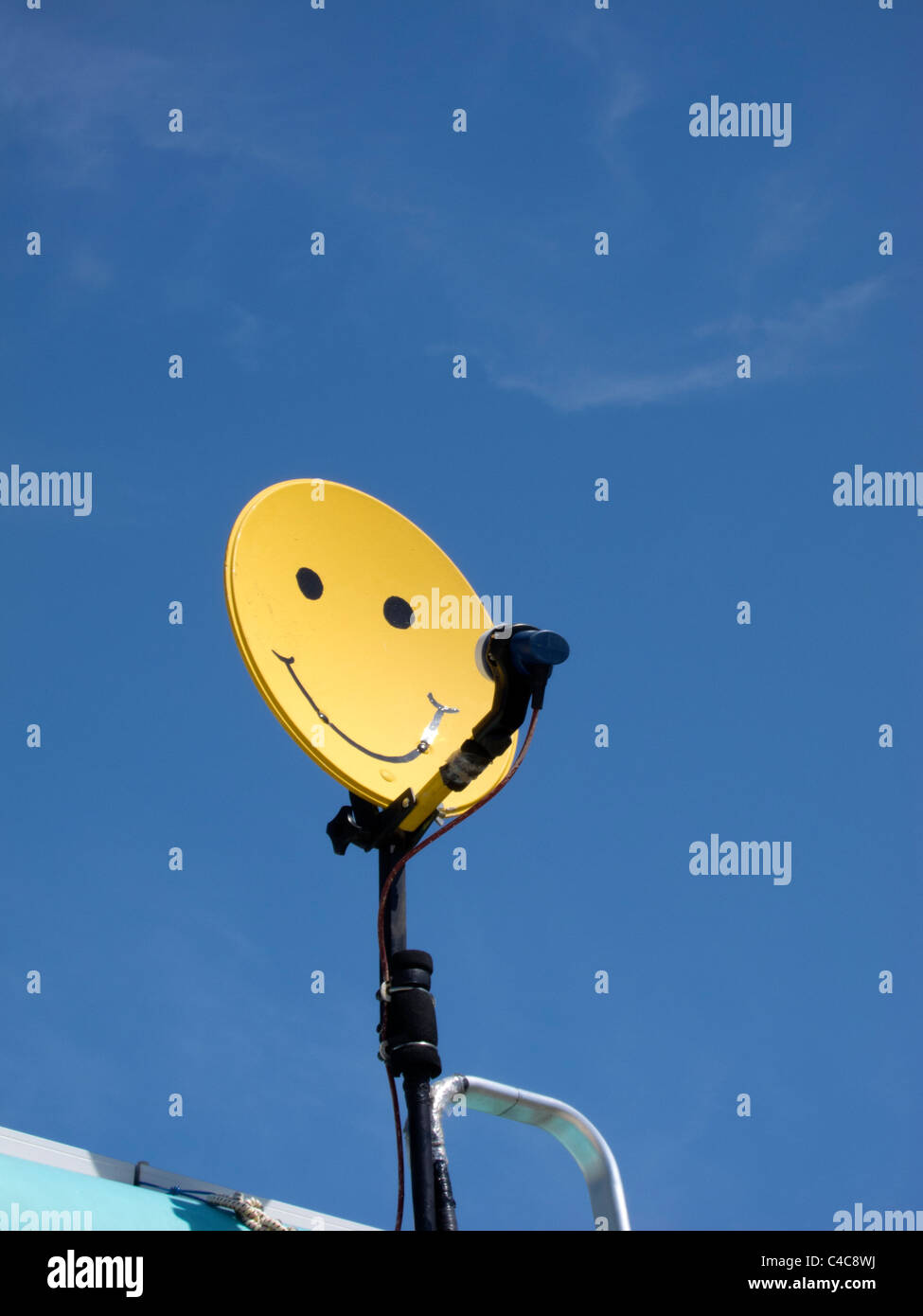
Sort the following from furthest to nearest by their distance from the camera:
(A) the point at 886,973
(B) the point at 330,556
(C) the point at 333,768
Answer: (A) the point at 886,973 → (B) the point at 330,556 → (C) the point at 333,768

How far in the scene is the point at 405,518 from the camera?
371 inches

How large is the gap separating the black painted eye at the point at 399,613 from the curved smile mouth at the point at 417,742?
0.49 metres

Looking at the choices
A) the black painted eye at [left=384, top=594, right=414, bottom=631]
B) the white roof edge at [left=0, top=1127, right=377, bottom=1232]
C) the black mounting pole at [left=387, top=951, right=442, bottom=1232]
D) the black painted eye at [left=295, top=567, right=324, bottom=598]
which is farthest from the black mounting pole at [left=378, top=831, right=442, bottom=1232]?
the black painted eye at [left=384, top=594, right=414, bottom=631]

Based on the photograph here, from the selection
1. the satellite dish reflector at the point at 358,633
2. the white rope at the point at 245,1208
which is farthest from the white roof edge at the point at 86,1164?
the satellite dish reflector at the point at 358,633

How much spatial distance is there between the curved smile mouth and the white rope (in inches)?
90.3

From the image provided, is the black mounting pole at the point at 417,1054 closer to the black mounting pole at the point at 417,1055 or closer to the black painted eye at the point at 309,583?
the black mounting pole at the point at 417,1055

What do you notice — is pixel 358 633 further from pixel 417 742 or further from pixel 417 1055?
pixel 417 1055

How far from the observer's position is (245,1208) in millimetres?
6719

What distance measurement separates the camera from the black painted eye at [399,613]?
29.5ft

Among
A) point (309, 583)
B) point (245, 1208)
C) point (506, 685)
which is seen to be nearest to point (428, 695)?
point (309, 583)

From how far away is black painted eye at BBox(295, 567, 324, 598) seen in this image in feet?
27.4
